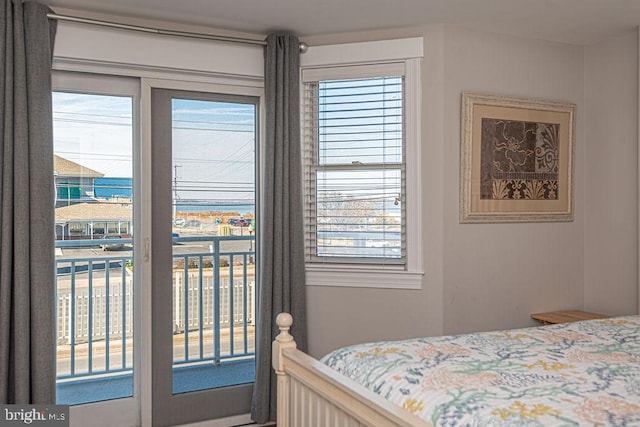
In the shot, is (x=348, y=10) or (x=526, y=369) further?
(x=348, y=10)

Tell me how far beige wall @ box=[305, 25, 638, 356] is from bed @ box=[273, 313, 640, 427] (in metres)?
1.17

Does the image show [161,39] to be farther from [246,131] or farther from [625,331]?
[625,331]

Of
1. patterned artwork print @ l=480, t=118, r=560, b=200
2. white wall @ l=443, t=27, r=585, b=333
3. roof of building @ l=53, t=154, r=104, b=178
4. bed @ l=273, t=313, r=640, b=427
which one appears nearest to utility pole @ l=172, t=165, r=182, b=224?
roof of building @ l=53, t=154, r=104, b=178

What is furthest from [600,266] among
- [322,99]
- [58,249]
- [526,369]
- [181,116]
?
[58,249]

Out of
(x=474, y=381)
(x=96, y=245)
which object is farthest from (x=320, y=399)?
(x=96, y=245)

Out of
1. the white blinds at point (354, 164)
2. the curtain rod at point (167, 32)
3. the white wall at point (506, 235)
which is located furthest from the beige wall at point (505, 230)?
the curtain rod at point (167, 32)

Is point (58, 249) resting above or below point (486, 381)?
above

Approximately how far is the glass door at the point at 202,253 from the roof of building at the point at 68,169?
353mm

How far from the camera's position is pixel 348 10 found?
326 centimetres

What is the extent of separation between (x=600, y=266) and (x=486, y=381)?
2.58 m

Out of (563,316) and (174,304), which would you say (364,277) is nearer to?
(174,304)

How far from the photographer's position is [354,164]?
370 centimetres

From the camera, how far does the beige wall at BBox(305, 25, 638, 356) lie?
11.7 feet

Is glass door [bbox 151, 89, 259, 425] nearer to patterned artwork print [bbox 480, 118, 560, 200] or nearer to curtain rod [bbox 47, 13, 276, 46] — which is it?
curtain rod [bbox 47, 13, 276, 46]
